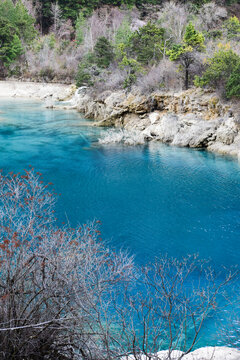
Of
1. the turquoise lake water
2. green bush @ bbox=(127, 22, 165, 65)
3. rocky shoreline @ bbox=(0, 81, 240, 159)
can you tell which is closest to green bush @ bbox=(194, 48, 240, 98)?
rocky shoreline @ bbox=(0, 81, 240, 159)

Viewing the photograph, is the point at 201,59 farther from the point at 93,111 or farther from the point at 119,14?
the point at 119,14

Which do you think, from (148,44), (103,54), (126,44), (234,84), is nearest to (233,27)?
(148,44)

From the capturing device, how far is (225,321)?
7348 millimetres

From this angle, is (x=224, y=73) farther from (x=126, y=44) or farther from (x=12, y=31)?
(x=12, y=31)

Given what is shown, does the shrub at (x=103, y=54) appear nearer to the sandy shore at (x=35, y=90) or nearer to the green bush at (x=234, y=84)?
the sandy shore at (x=35, y=90)

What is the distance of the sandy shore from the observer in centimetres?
4822

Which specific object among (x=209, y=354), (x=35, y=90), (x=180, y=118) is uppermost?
(x=35, y=90)

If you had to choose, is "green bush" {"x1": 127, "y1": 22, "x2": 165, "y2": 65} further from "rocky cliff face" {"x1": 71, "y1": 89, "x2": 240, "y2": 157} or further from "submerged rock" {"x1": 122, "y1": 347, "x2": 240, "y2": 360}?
"submerged rock" {"x1": 122, "y1": 347, "x2": 240, "y2": 360}

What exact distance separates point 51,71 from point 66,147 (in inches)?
1430

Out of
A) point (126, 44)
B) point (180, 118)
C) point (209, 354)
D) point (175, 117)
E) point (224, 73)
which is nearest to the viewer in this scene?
point (209, 354)

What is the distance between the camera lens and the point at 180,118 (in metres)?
25.4

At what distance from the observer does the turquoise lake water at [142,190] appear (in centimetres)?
1095

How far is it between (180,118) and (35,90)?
110ft

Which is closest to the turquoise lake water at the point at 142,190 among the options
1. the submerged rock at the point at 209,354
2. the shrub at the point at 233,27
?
the submerged rock at the point at 209,354
